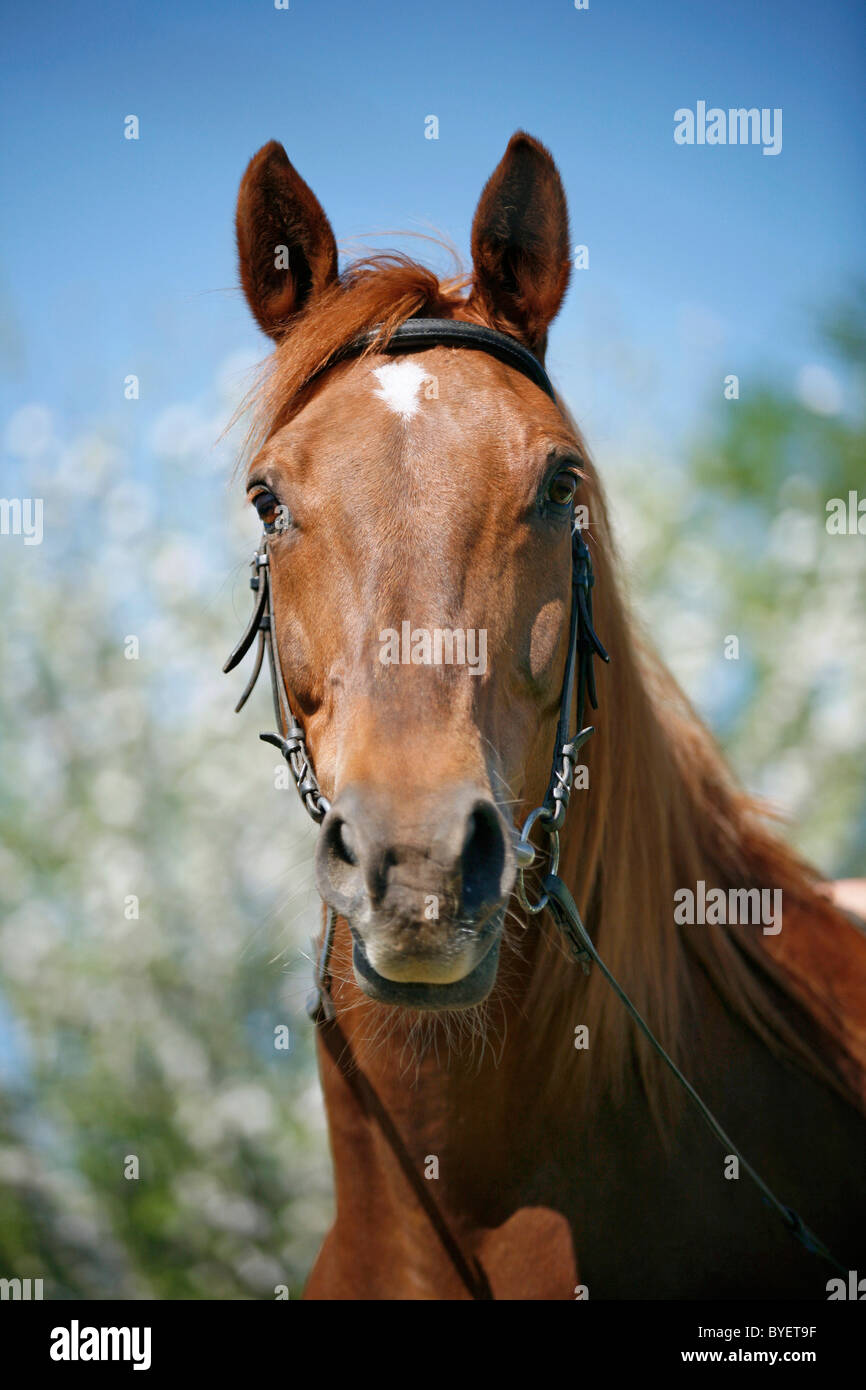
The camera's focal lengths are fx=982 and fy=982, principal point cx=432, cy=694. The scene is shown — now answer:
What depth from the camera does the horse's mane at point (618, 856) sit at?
257cm

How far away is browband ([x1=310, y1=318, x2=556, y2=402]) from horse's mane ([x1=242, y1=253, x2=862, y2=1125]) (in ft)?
0.08

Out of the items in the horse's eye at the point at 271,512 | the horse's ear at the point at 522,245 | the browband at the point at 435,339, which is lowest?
the horse's eye at the point at 271,512

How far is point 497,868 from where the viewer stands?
6.12ft

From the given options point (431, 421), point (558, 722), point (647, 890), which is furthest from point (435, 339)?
point (647, 890)

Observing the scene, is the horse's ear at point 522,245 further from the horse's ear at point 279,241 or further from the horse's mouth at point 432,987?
the horse's mouth at point 432,987

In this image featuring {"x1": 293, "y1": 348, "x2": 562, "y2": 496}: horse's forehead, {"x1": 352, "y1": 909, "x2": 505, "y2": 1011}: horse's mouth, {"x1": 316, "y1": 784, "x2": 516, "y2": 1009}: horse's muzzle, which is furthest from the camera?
{"x1": 293, "y1": 348, "x2": 562, "y2": 496}: horse's forehead

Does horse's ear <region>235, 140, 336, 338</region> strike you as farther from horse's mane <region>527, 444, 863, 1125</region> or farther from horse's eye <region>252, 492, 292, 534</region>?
horse's mane <region>527, 444, 863, 1125</region>

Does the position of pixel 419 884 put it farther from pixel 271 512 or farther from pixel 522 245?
pixel 522 245

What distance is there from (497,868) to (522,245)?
5.80ft

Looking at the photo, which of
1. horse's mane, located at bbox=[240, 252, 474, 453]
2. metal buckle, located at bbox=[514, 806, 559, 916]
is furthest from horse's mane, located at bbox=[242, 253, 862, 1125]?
metal buckle, located at bbox=[514, 806, 559, 916]

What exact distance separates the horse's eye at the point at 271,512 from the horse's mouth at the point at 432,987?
3.40 ft

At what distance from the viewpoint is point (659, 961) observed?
2.73 meters

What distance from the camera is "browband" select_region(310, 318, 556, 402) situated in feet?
8.38

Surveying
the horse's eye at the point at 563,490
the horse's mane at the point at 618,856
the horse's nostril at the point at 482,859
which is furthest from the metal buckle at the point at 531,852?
the horse's eye at the point at 563,490
